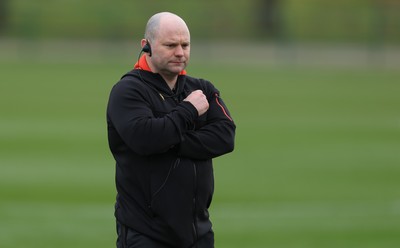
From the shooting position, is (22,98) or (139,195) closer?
(139,195)

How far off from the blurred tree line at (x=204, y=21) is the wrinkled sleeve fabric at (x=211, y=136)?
1599 inches

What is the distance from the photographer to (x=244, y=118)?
2319 cm

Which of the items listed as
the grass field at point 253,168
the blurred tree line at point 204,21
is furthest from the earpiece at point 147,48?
the blurred tree line at point 204,21

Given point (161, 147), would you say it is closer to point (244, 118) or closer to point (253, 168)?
point (253, 168)

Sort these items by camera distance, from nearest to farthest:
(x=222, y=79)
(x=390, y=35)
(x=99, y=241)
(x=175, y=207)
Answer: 1. (x=175, y=207)
2. (x=99, y=241)
3. (x=222, y=79)
4. (x=390, y=35)

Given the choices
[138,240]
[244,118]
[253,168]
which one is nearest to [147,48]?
[138,240]

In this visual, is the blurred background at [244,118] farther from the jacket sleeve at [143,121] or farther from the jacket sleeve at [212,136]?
the jacket sleeve at [143,121]

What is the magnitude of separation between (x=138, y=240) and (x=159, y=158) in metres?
0.46

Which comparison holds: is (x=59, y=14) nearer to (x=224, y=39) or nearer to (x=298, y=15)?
(x=224, y=39)

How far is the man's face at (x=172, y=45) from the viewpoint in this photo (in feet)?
17.8

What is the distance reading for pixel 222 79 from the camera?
110ft

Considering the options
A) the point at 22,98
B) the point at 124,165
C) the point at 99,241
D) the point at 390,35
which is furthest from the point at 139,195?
the point at 390,35

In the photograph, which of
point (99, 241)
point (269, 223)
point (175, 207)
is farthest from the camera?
point (269, 223)

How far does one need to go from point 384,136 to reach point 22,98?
10.1m
